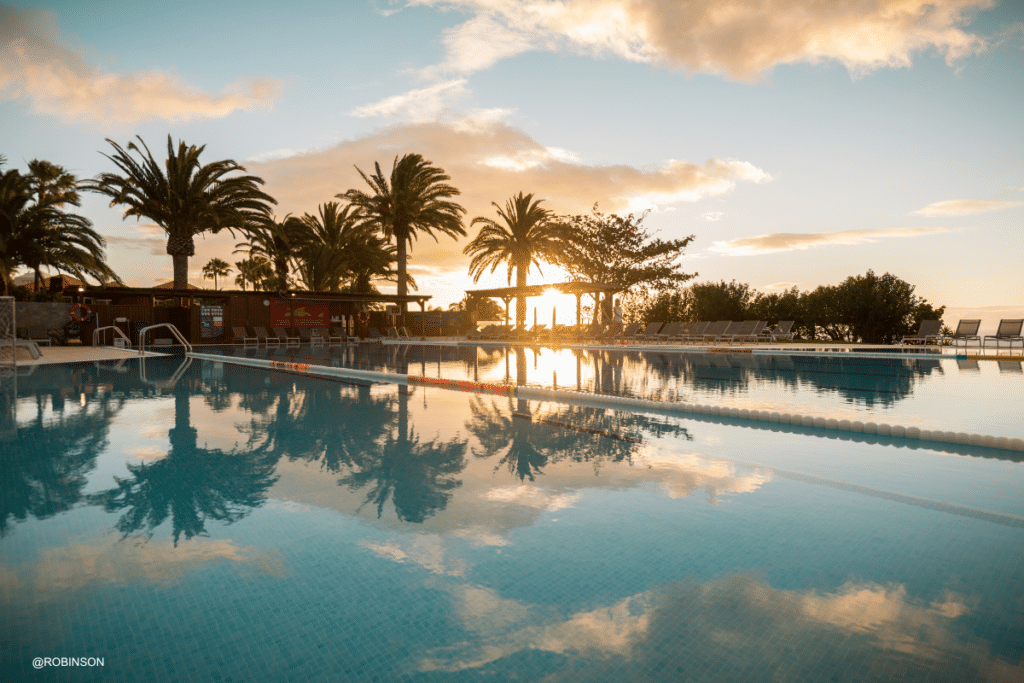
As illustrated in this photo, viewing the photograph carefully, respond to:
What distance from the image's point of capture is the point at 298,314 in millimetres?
31109

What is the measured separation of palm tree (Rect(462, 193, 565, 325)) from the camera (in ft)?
110

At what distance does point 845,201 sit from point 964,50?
22.0 feet

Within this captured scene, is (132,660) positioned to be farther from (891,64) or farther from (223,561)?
(891,64)

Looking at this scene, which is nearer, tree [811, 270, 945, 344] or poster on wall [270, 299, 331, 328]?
tree [811, 270, 945, 344]

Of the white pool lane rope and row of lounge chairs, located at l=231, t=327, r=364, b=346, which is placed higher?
row of lounge chairs, located at l=231, t=327, r=364, b=346

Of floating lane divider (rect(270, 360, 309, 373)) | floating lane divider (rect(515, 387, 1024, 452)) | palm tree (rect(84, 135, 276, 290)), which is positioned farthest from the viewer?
palm tree (rect(84, 135, 276, 290))

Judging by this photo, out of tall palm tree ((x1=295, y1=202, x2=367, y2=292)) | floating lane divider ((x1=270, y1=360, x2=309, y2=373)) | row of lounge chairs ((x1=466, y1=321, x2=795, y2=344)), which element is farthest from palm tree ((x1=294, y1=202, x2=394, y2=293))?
floating lane divider ((x1=270, y1=360, x2=309, y2=373))

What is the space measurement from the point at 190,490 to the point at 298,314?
28734 millimetres

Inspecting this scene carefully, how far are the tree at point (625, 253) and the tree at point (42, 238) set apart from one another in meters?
24.6

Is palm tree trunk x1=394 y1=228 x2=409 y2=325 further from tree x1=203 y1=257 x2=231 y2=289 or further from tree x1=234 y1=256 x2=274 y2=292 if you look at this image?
tree x1=203 y1=257 x2=231 y2=289

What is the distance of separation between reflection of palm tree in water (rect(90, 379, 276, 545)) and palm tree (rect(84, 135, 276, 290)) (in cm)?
2426

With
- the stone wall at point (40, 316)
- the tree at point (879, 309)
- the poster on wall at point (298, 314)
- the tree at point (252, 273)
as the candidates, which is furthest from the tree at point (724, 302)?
the tree at point (252, 273)

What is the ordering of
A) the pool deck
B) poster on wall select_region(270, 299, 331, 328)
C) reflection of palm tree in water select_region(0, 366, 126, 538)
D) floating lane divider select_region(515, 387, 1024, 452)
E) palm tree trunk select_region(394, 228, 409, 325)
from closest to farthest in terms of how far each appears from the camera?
reflection of palm tree in water select_region(0, 366, 126, 538) < floating lane divider select_region(515, 387, 1024, 452) < the pool deck < poster on wall select_region(270, 299, 331, 328) < palm tree trunk select_region(394, 228, 409, 325)

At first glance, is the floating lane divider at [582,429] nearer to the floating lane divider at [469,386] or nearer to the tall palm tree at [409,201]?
the floating lane divider at [469,386]
